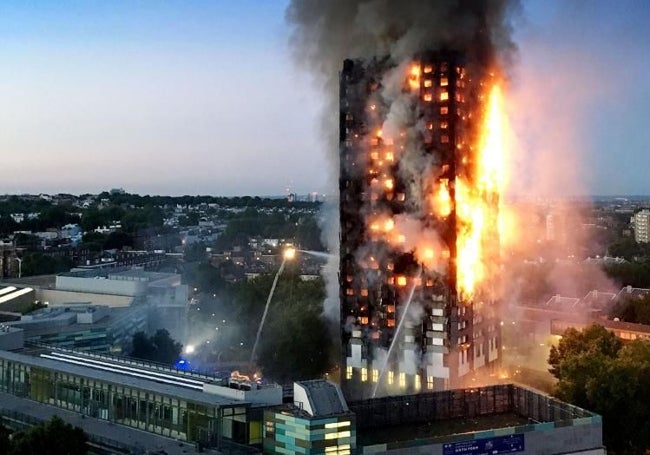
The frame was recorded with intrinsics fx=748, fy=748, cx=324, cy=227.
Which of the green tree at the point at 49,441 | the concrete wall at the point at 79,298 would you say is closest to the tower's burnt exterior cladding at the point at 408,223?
the concrete wall at the point at 79,298

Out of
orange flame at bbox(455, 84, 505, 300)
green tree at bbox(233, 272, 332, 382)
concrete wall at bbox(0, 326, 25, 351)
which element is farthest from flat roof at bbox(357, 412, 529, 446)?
concrete wall at bbox(0, 326, 25, 351)

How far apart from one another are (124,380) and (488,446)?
46.3 feet

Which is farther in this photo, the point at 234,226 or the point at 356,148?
the point at 234,226

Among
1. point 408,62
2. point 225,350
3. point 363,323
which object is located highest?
point 408,62

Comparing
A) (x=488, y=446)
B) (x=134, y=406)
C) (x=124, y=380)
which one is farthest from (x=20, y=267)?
(x=488, y=446)

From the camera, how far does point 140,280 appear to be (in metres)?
54.7

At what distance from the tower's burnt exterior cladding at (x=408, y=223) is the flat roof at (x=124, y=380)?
1432 cm

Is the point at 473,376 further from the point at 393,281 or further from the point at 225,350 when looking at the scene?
the point at 225,350

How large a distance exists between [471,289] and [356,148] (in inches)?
404

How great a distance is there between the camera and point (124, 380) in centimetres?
2948

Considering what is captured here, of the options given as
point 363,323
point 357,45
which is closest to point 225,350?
point 363,323

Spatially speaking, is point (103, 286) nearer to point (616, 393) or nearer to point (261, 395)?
point (261, 395)

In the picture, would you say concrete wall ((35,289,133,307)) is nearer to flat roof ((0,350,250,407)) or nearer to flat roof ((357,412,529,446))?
flat roof ((0,350,250,407))

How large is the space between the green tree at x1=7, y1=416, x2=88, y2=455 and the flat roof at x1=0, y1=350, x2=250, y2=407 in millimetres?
3600
